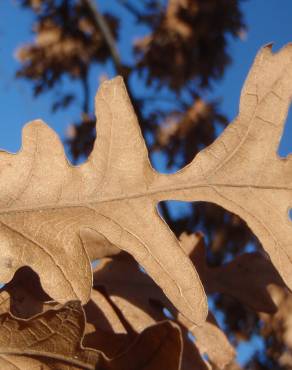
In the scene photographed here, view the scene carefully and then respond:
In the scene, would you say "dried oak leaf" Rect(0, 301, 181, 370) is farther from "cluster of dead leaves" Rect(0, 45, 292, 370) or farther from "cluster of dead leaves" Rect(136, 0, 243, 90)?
"cluster of dead leaves" Rect(136, 0, 243, 90)

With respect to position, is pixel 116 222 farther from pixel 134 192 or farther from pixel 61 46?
pixel 61 46

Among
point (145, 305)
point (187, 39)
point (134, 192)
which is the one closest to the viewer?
point (134, 192)

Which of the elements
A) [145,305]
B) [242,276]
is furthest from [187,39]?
[145,305]

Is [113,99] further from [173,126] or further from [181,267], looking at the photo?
[173,126]

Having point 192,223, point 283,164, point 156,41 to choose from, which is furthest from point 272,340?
point 156,41

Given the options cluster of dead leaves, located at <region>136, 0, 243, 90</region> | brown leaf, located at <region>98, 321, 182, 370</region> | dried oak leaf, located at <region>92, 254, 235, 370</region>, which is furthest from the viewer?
cluster of dead leaves, located at <region>136, 0, 243, 90</region>

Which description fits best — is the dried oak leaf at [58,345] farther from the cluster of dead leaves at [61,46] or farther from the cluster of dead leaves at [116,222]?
the cluster of dead leaves at [61,46]

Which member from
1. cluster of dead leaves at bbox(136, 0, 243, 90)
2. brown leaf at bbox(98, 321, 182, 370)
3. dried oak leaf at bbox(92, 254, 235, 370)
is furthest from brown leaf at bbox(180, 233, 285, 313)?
cluster of dead leaves at bbox(136, 0, 243, 90)

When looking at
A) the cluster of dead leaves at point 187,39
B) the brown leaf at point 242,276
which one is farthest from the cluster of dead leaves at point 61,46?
the brown leaf at point 242,276
